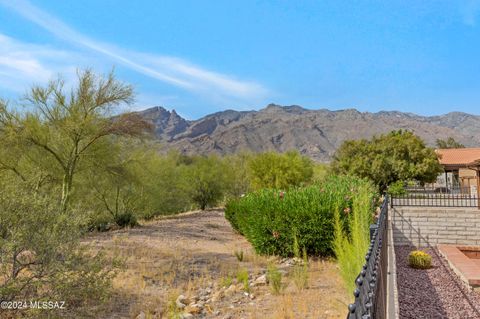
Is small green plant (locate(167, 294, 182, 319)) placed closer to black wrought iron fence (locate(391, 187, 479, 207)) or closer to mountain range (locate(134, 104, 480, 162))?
black wrought iron fence (locate(391, 187, 479, 207))

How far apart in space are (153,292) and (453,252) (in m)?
8.98

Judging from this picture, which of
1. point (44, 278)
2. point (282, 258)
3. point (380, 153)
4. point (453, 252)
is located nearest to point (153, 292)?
point (44, 278)

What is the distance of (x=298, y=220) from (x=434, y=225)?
579 centimetres

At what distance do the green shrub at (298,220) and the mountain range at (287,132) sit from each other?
103724mm

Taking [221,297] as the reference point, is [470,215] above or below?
above

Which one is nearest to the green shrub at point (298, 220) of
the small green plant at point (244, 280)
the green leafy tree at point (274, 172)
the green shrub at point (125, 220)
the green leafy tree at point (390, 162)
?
the small green plant at point (244, 280)

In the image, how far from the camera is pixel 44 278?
5680 millimetres

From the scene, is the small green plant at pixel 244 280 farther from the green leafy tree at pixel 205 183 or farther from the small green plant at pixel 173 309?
the green leafy tree at pixel 205 183

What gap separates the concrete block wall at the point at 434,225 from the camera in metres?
12.4

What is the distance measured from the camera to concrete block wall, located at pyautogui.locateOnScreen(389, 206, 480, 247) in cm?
1243

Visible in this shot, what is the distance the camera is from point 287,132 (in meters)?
143

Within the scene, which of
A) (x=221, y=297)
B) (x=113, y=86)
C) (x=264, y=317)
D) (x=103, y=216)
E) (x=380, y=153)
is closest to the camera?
(x=264, y=317)

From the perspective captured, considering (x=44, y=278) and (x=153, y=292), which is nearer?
(x=44, y=278)

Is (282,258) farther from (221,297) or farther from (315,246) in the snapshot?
(221,297)
